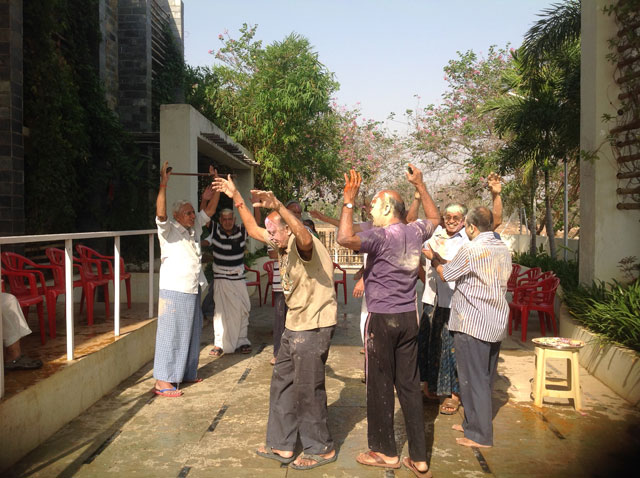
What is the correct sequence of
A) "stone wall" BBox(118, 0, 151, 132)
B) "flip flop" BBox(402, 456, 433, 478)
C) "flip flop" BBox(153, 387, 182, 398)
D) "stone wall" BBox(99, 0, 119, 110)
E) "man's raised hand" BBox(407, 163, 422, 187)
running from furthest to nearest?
"stone wall" BBox(118, 0, 151, 132)
"stone wall" BBox(99, 0, 119, 110)
"flip flop" BBox(153, 387, 182, 398)
"man's raised hand" BBox(407, 163, 422, 187)
"flip flop" BBox(402, 456, 433, 478)

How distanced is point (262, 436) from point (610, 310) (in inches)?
158

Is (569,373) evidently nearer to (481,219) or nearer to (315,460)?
(481,219)

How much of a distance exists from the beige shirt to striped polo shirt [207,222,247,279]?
288cm

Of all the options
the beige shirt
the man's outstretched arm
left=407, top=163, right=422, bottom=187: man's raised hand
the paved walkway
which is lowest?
the paved walkway

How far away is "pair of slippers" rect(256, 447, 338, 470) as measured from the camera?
3.86 m

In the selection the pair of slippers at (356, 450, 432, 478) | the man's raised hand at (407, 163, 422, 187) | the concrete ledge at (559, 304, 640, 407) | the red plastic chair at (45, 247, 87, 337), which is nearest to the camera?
the pair of slippers at (356, 450, 432, 478)

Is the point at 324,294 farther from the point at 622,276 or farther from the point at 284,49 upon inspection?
the point at 284,49

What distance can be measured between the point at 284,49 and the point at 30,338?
1361cm

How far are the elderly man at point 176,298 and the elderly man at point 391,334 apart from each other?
85.0 inches

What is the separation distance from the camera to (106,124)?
11.2 m

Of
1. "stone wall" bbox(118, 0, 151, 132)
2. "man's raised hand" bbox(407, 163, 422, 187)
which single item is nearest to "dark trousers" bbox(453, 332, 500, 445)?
"man's raised hand" bbox(407, 163, 422, 187)

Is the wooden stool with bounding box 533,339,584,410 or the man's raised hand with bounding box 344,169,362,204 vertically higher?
the man's raised hand with bounding box 344,169,362,204

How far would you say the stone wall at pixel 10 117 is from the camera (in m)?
7.69

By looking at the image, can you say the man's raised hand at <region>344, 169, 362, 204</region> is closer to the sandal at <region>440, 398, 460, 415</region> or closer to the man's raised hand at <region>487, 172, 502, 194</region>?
the man's raised hand at <region>487, 172, 502, 194</region>
